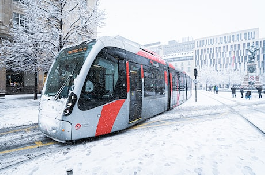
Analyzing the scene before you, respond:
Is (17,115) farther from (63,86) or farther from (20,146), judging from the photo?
(63,86)

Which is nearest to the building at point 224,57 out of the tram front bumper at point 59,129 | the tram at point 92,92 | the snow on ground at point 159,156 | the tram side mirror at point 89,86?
the snow on ground at point 159,156

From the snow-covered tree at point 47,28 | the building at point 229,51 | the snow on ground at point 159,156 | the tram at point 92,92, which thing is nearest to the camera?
the snow on ground at point 159,156

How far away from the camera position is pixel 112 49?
188 inches

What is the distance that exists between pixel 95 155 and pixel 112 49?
2982 millimetres

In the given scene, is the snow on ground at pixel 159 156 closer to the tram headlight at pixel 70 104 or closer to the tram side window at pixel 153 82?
the tram headlight at pixel 70 104

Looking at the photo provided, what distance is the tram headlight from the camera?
3730mm

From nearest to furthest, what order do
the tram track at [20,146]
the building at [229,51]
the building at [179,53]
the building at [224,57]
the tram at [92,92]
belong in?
1. the tram track at [20,146]
2. the tram at [92,92]
3. the building at [224,57]
4. the building at [229,51]
5. the building at [179,53]

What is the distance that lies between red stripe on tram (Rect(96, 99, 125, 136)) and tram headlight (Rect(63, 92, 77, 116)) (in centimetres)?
85

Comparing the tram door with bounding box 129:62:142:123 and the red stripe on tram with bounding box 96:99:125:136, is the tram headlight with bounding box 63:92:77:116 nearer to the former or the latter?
the red stripe on tram with bounding box 96:99:125:136

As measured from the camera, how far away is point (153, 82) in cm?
677

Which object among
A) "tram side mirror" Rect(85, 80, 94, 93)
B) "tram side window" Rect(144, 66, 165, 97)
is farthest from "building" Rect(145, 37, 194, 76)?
"tram side mirror" Rect(85, 80, 94, 93)

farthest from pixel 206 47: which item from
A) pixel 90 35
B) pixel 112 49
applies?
pixel 112 49

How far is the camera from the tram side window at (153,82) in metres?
6.22

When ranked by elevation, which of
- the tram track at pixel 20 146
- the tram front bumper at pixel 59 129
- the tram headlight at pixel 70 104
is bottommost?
the tram track at pixel 20 146
